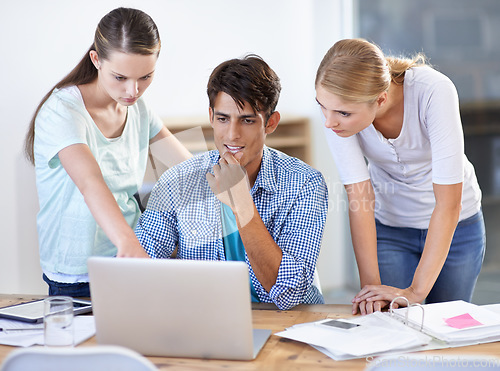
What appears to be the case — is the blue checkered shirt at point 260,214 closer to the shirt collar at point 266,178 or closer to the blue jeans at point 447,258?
the shirt collar at point 266,178

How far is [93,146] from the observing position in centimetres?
184

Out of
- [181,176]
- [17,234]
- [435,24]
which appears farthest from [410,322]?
[435,24]

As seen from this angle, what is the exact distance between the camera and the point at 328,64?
161 cm

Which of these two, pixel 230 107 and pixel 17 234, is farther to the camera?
pixel 17 234

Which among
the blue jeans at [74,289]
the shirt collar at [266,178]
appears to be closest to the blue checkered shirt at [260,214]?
the shirt collar at [266,178]

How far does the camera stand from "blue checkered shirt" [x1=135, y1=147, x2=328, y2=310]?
5.64 feet

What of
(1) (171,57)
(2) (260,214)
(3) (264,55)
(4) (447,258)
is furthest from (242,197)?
(3) (264,55)

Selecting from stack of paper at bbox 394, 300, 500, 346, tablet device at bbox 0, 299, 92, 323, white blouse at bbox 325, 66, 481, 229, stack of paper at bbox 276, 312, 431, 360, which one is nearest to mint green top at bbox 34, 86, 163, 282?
tablet device at bbox 0, 299, 92, 323

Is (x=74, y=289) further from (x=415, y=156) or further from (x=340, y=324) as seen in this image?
(x=415, y=156)

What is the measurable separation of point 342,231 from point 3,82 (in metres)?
2.27

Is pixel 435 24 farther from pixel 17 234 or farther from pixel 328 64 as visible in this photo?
pixel 17 234

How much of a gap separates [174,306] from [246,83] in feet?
2.70

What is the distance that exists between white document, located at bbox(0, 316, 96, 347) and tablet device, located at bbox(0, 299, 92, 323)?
0.04ft

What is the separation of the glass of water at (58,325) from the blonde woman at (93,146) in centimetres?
29
